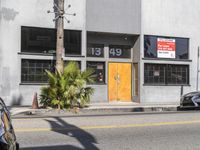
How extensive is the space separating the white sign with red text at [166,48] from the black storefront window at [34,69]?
6.41 metres

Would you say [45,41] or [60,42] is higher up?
[45,41]

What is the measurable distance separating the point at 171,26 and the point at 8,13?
30.9 feet

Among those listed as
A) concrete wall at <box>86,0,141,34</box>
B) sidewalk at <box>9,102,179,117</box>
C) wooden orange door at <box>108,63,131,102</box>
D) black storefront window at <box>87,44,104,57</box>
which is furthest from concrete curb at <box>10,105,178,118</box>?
concrete wall at <box>86,0,141,34</box>

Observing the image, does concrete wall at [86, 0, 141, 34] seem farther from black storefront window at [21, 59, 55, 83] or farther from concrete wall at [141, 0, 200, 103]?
black storefront window at [21, 59, 55, 83]

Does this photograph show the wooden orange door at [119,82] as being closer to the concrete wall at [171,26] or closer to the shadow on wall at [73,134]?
the concrete wall at [171,26]

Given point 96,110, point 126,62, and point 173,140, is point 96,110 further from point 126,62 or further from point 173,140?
point 173,140

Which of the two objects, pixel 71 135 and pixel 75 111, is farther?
pixel 75 111

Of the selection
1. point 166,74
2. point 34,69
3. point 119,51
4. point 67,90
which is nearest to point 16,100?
point 34,69

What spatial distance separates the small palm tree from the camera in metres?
17.0

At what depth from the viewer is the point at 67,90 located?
1695 cm

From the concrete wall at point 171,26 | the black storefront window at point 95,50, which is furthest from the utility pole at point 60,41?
the concrete wall at point 171,26

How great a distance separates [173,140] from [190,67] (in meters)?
15.3

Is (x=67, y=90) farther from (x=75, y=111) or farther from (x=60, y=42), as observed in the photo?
(x=60, y=42)

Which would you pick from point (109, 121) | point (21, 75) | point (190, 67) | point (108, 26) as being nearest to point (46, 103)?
point (21, 75)
